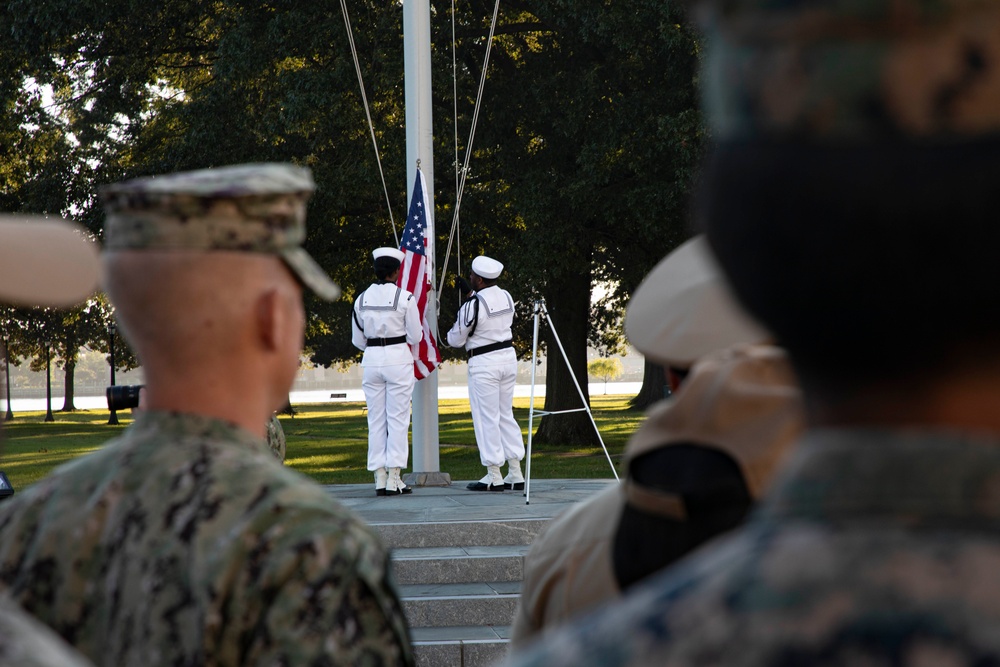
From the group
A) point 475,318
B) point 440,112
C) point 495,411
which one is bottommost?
point 495,411

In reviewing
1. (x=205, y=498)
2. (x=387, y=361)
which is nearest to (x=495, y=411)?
(x=387, y=361)

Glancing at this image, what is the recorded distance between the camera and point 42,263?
122 cm

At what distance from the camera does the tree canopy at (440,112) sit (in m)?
17.9

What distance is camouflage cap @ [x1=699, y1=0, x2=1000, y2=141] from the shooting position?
625mm

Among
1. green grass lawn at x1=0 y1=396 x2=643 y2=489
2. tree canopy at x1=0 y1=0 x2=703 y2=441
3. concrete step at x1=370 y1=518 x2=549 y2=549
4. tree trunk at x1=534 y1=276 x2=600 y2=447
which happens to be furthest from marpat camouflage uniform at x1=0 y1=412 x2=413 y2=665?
tree trunk at x1=534 y1=276 x2=600 y2=447

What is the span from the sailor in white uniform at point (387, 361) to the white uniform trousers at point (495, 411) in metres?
0.83

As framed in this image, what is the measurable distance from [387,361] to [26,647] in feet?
36.9

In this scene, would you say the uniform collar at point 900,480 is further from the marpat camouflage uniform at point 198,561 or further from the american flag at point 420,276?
the american flag at point 420,276

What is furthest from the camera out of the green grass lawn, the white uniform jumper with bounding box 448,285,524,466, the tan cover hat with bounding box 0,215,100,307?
the green grass lawn

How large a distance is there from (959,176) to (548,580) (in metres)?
1.41

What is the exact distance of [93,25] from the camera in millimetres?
19672

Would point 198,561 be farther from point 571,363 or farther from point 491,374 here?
point 571,363

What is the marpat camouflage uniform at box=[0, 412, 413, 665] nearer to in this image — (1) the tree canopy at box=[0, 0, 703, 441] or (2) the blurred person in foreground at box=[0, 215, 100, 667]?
(2) the blurred person in foreground at box=[0, 215, 100, 667]

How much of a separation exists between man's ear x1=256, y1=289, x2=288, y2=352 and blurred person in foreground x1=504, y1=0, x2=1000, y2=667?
1.21 meters
